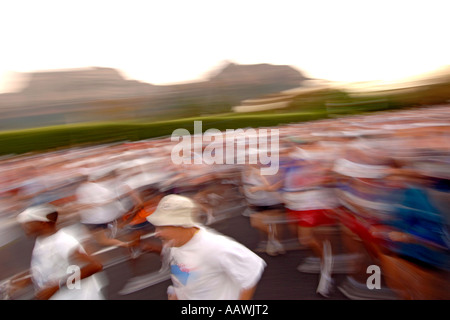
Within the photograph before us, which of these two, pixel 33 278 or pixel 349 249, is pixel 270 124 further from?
pixel 33 278

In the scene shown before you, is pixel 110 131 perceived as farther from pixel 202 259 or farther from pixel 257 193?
pixel 202 259

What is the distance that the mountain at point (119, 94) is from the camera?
2521 millimetres

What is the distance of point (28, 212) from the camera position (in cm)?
Answer: 173

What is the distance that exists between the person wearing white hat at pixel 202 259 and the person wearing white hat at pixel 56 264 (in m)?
0.47

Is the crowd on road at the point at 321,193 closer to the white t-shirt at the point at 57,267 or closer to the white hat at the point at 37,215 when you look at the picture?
the white hat at the point at 37,215

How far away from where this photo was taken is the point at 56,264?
162 cm

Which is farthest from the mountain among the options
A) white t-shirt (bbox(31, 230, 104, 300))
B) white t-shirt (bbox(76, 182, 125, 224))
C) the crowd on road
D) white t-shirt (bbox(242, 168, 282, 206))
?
white t-shirt (bbox(31, 230, 104, 300))

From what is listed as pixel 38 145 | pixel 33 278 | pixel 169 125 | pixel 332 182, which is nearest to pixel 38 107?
pixel 38 145

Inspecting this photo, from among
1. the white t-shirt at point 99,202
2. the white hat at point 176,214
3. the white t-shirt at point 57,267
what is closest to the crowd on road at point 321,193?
the white t-shirt at point 99,202

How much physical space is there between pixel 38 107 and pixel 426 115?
10.6ft

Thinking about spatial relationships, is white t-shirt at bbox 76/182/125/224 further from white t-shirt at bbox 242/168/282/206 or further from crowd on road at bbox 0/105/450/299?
white t-shirt at bbox 242/168/282/206

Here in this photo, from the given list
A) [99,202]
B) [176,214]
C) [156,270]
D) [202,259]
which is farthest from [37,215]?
[156,270]

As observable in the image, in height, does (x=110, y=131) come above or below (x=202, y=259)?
above

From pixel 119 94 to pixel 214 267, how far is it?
1.85 m
